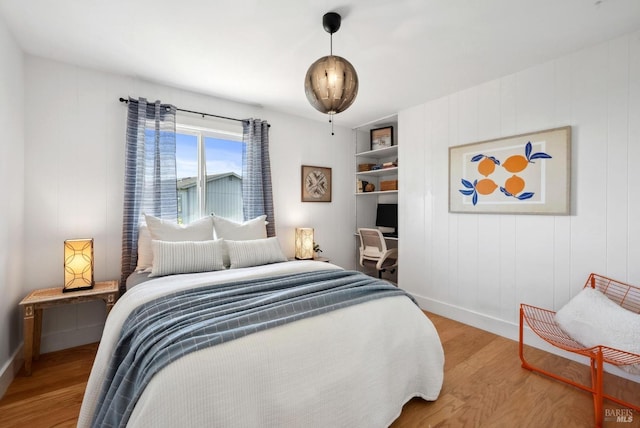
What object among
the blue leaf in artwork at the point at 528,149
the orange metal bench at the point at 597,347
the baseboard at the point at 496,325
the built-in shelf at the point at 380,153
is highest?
the built-in shelf at the point at 380,153

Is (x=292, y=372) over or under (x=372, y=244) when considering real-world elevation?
under

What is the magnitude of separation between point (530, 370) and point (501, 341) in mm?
483

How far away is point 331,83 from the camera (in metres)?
1.59

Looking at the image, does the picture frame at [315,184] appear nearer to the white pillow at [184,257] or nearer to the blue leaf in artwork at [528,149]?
the white pillow at [184,257]

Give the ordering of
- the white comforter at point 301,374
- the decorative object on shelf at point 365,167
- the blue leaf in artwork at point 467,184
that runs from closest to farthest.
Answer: the white comforter at point 301,374
the blue leaf in artwork at point 467,184
the decorative object on shelf at point 365,167

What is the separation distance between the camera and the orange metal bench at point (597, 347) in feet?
5.42

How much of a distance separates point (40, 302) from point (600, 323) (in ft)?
12.6

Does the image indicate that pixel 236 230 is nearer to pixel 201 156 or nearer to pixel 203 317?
pixel 201 156

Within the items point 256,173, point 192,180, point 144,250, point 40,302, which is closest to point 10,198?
point 40,302

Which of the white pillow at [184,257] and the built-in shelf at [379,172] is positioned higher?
the built-in shelf at [379,172]

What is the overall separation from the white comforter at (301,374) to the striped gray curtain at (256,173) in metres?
1.52

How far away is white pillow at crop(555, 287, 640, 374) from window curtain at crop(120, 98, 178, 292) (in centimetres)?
339

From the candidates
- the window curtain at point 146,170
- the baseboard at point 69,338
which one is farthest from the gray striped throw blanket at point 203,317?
the baseboard at point 69,338

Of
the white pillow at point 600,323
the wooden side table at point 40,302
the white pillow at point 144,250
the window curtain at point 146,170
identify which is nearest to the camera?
the white pillow at point 600,323
